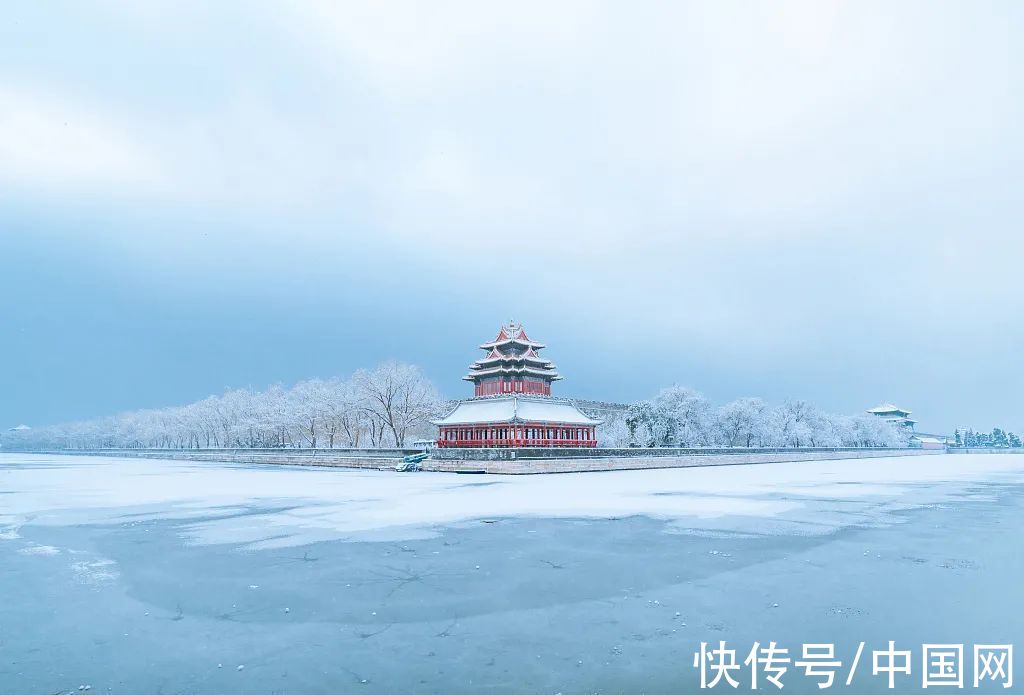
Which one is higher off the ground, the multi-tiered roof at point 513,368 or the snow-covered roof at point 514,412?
the multi-tiered roof at point 513,368

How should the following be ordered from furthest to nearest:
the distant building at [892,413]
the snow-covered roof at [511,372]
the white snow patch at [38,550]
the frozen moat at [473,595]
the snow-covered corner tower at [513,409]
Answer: the distant building at [892,413], the snow-covered roof at [511,372], the snow-covered corner tower at [513,409], the white snow patch at [38,550], the frozen moat at [473,595]

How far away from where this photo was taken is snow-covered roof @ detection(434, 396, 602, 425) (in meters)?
57.8

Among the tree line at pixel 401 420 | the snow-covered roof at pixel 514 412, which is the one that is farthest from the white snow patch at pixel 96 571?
the tree line at pixel 401 420

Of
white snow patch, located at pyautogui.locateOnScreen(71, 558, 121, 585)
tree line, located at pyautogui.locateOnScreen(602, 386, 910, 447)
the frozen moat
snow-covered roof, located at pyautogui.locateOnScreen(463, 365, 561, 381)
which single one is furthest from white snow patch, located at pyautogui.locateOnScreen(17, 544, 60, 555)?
tree line, located at pyautogui.locateOnScreen(602, 386, 910, 447)

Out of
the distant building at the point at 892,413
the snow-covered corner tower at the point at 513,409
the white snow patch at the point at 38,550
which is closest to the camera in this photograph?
the white snow patch at the point at 38,550

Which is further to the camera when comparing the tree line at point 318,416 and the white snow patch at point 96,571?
the tree line at point 318,416

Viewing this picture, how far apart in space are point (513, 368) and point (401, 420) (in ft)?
58.1

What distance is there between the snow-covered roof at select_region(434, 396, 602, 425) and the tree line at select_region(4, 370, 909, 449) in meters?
10.2

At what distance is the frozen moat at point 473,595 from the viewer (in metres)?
7.14

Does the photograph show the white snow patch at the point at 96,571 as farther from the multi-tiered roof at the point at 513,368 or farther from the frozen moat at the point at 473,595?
the multi-tiered roof at the point at 513,368

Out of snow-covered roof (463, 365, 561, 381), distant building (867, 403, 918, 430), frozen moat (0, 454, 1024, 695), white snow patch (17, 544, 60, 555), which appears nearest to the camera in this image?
frozen moat (0, 454, 1024, 695)

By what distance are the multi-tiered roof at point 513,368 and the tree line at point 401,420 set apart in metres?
10.0

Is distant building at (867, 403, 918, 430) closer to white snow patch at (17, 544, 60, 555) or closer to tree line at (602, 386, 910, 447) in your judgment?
tree line at (602, 386, 910, 447)

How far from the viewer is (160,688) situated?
21.7 feet
